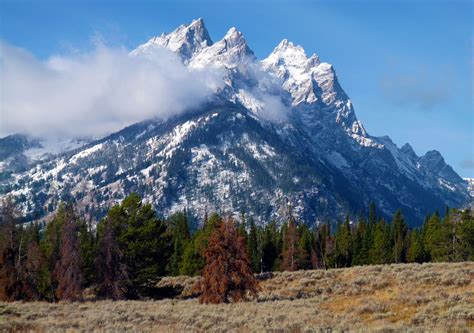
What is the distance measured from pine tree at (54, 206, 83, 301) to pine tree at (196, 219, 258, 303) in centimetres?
1452

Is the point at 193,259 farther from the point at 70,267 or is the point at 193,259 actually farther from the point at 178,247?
the point at 70,267

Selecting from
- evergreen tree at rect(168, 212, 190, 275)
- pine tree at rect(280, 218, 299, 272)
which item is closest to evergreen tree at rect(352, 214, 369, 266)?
pine tree at rect(280, 218, 299, 272)

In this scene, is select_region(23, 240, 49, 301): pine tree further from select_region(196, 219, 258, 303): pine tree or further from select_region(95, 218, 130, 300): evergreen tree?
select_region(196, 219, 258, 303): pine tree

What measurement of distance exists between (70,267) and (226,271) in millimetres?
17485

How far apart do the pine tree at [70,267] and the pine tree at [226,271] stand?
14525 mm

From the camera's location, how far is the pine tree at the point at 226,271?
3756 cm

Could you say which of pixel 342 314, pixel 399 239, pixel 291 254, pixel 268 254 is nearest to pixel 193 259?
pixel 291 254

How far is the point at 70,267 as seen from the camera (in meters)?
46.7

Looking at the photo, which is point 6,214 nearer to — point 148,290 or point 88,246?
point 88,246

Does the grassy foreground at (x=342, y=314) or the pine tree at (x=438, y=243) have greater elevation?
the pine tree at (x=438, y=243)

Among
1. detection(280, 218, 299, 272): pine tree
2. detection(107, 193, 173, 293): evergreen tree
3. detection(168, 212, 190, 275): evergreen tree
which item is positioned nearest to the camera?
detection(107, 193, 173, 293): evergreen tree

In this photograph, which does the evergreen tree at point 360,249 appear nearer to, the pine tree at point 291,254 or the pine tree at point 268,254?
the pine tree at point 291,254

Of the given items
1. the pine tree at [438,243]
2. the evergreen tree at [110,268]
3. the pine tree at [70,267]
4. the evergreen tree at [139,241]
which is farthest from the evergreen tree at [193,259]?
the pine tree at [438,243]

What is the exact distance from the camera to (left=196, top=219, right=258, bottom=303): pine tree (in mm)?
37562
